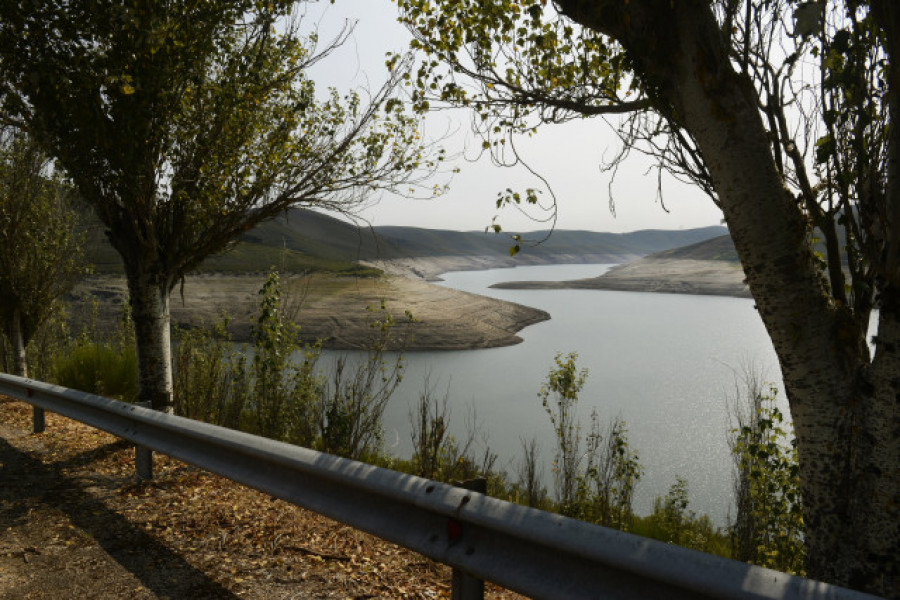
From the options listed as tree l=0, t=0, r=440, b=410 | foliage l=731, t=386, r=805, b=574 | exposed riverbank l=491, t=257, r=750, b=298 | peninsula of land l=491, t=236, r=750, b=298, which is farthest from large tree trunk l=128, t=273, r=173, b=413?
exposed riverbank l=491, t=257, r=750, b=298

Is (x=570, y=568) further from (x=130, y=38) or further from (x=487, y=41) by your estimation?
(x=130, y=38)

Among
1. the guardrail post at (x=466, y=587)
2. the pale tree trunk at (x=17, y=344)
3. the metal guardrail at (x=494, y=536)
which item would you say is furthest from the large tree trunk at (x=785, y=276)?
the pale tree trunk at (x=17, y=344)

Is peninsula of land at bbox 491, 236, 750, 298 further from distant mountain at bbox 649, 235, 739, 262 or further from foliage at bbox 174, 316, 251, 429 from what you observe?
foliage at bbox 174, 316, 251, 429

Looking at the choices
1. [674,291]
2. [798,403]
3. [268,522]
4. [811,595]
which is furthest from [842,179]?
[674,291]

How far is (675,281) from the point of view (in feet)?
409

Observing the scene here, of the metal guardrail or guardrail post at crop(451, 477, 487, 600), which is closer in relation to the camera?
the metal guardrail

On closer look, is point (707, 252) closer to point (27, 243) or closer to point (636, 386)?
point (636, 386)

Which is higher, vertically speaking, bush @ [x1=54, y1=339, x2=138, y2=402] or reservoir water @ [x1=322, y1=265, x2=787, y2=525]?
bush @ [x1=54, y1=339, x2=138, y2=402]

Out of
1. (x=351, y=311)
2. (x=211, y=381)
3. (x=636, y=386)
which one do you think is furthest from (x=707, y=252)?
(x=211, y=381)

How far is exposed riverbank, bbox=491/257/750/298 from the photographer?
11338 centimetres

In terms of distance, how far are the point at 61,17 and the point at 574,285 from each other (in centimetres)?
12677

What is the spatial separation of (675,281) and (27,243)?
4963 inches

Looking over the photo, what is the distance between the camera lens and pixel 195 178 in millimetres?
6613

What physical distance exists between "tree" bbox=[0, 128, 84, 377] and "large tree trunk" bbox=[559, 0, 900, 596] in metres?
10.7
